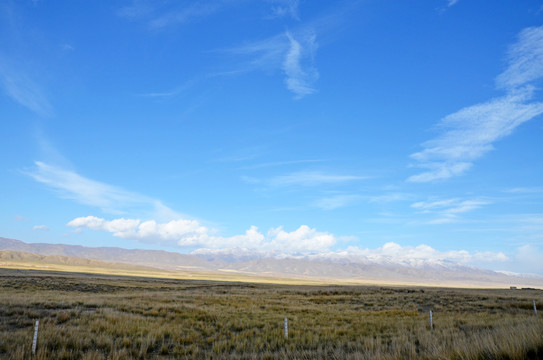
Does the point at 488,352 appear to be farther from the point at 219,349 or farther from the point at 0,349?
the point at 0,349

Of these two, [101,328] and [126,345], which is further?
[101,328]

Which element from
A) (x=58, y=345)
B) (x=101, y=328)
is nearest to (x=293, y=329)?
(x=101, y=328)

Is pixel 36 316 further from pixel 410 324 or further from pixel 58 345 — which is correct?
pixel 410 324

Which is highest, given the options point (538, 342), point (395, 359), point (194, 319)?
point (538, 342)

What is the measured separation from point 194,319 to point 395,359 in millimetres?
12399

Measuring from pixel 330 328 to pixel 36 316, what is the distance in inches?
508

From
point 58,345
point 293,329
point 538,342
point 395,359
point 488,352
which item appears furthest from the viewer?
point 293,329

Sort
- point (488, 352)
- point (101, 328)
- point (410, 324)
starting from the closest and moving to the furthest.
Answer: point (488, 352) < point (101, 328) < point (410, 324)

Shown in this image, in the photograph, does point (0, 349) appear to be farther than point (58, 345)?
No

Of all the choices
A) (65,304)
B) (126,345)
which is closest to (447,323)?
(126,345)

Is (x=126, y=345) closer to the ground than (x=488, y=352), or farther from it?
closer to the ground

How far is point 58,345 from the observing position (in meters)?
9.88

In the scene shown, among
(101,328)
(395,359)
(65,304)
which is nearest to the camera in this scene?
(395,359)

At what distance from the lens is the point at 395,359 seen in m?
5.96
